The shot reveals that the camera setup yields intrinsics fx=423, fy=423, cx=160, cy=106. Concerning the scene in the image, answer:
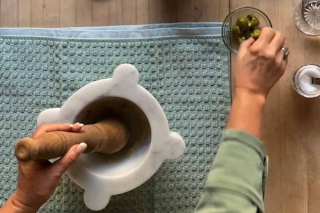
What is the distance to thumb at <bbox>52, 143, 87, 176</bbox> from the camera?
63 cm

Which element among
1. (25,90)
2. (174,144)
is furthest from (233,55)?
(25,90)

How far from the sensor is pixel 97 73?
2.72ft

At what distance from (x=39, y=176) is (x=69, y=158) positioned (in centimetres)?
6

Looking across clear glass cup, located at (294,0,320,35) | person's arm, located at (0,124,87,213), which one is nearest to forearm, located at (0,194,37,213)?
person's arm, located at (0,124,87,213)

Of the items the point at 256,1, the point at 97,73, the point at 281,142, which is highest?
the point at 256,1

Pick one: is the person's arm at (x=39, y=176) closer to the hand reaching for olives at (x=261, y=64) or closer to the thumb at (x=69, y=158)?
the thumb at (x=69, y=158)

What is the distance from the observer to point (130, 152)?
78 centimetres

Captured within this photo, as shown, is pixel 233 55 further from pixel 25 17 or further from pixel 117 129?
pixel 25 17

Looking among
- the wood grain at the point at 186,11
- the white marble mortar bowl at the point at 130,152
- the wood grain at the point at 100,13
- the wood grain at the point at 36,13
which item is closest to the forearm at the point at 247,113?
the white marble mortar bowl at the point at 130,152

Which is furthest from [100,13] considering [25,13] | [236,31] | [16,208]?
[16,208]

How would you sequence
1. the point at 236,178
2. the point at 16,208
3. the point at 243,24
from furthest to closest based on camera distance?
the point at 243,24, the point at 16,208, the point at 236,178

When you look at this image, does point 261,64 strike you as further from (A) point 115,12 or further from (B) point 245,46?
(A) point 115,12

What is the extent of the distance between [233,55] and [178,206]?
31 centimetres

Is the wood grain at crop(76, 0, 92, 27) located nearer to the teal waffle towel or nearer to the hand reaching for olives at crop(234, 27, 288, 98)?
the teal waffle towel
